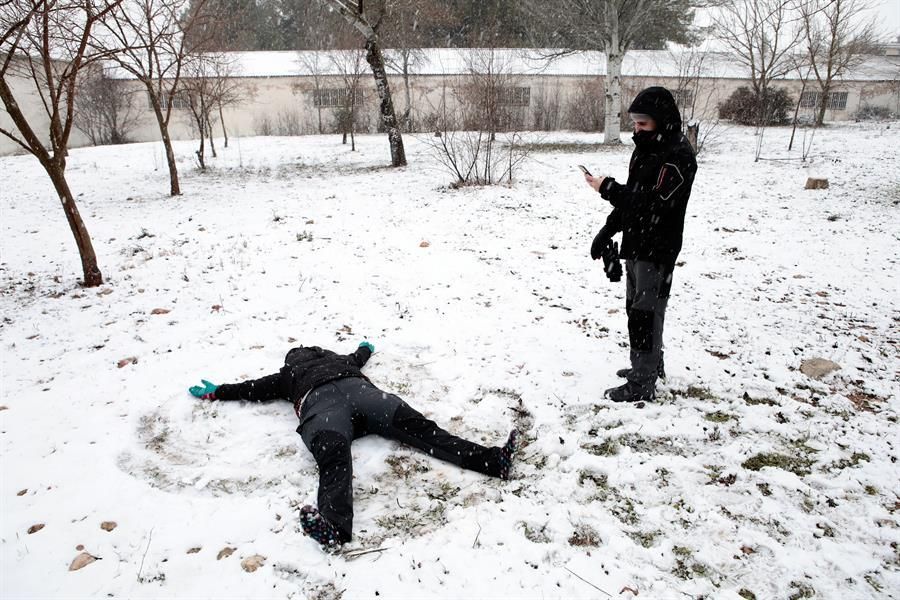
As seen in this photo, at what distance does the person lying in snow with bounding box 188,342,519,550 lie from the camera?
2.53 meters

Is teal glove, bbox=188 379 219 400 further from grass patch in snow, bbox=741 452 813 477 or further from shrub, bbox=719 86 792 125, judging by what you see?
shrub, bbox=719 86 792 125

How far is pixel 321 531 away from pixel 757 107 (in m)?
27.9

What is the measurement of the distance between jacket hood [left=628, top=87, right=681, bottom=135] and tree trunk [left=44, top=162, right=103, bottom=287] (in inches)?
223

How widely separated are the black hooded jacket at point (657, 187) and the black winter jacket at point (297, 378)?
205 cm

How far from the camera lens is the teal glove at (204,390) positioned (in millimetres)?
3670

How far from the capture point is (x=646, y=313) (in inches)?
129

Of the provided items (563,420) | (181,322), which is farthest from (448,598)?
(181,322)

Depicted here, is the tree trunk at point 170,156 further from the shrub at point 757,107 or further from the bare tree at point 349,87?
the shrub at point 757,107

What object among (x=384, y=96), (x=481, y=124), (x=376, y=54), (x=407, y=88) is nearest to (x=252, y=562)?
(x=481, y=124)

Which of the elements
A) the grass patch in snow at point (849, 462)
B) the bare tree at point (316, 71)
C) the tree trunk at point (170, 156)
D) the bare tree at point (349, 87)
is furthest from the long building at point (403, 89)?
the grass patch in snow at point (849, 462)

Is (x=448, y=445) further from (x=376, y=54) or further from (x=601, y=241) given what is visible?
(x=376, y=54)

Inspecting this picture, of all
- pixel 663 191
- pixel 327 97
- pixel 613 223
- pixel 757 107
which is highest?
pixel 327 97

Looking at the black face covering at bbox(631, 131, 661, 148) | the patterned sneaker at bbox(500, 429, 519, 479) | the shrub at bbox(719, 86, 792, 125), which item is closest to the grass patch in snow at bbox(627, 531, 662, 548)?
the patterned sneaker at bbox(500, 429, 519, 479)

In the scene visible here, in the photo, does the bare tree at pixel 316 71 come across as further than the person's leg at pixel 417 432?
Yes
